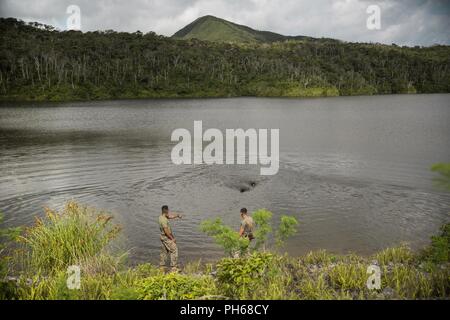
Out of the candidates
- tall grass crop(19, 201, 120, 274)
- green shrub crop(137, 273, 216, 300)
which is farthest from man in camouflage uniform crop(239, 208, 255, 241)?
green shrub crop(137, 273, 216, 300)

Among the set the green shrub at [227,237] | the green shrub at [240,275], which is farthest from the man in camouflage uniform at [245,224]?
the green shrub at [240,275]

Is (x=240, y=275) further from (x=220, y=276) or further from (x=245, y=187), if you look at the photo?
Answer: (x=245, y=187)

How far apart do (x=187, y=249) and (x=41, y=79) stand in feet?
521

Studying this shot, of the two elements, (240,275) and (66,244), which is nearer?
(240,275)

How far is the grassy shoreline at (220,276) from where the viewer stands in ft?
31.6

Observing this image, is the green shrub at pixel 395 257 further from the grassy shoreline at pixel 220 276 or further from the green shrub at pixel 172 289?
the green shrub at pixel 172 289

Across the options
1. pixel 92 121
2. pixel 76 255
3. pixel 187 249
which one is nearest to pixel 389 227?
pixel 187 249

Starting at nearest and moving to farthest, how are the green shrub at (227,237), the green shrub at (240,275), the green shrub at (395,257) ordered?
the green shrub at (240,275) < the green shrub at (227,237) < the green shrub at (395,257)

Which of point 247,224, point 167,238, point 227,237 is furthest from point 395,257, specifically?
point 167,238

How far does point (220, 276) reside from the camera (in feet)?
32.4

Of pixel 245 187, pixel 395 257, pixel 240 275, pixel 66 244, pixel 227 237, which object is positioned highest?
pixel 227 237

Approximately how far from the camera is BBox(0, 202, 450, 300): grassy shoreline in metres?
9.62

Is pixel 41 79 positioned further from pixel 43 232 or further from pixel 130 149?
pixel 43 232

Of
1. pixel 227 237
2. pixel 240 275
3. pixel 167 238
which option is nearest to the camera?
pixel 240 275
